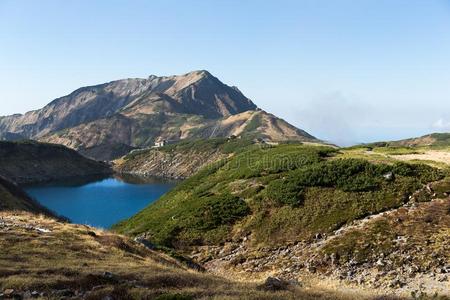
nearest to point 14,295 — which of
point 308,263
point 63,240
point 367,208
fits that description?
point 63,240

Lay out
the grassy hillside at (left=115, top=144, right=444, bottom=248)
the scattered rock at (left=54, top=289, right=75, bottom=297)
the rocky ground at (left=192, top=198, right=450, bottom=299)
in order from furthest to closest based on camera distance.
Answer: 1. the grassy hillside at (left=115, top=144, right=444, bottom=248)
2. the rocky ground at (left=192, top=198, right=450, bottom=299)
3. the scattered rock at (left=54, top=289, right=75, bottom=297)

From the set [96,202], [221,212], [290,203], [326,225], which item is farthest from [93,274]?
[96,202]

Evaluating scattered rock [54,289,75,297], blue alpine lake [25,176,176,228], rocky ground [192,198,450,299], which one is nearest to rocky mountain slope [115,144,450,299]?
rocky ground [192,198,450,299]

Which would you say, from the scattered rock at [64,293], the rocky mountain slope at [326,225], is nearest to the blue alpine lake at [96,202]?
the rocky mountain slope at [326,225]

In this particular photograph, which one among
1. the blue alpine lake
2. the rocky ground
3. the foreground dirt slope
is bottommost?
the blue alpine lake

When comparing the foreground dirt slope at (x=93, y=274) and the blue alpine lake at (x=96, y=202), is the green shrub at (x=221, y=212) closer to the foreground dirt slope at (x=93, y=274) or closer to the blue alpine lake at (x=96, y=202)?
the foreground dirt slope at (x=93, y=274)

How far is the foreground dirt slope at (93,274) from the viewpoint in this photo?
18.8 m

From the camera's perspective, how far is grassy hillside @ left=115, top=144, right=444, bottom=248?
48.7 meters

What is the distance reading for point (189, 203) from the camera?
212 feet

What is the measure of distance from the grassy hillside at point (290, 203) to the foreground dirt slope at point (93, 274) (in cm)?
1861

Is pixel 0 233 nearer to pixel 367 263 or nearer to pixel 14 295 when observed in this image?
pixel 14 295

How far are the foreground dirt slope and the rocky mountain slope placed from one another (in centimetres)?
1467

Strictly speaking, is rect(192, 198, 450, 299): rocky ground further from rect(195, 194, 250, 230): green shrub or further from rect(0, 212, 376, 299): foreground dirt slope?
rect(0, 212, 376, 299): foreground dirt slope

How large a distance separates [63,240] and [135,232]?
1168 inches
